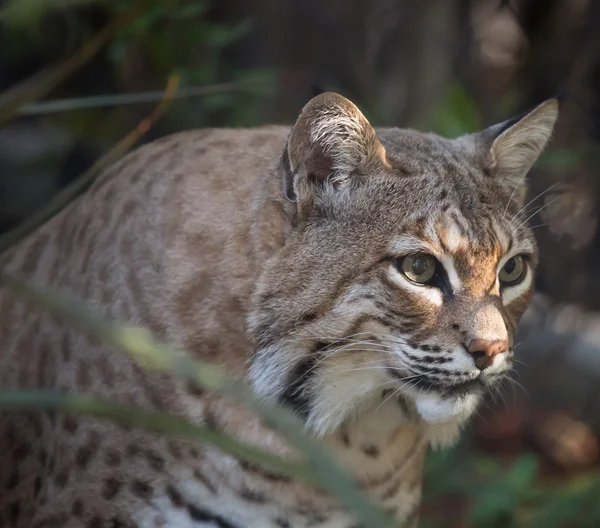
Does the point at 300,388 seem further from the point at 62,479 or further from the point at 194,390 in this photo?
the point at 62,479

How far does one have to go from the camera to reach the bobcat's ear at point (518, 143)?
3.09m

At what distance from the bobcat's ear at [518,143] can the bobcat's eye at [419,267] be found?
17.2 inches

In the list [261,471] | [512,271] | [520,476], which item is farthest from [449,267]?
[520,476]

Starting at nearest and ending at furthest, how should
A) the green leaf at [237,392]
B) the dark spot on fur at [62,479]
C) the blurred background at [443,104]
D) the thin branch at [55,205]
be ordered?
1. the green leaf at [237,392]
2. the thin branch at [55,205]
3. the dark spot on fur at [62,479]
4. the blurred background at [443,104]

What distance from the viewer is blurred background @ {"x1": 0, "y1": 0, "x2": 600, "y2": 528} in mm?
4754

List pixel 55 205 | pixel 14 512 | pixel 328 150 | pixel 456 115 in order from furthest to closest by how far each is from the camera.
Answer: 1. pixel 456 115
2. pixel 14 512
3. pixel 328 150
4. pixel 55 205

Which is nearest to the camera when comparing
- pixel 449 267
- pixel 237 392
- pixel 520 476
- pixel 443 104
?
pixel 237 392

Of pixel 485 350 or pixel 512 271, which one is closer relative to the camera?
pixel 485 350

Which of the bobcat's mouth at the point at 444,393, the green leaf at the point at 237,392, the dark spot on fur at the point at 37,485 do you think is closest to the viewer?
the green leaf at the point at 237,392

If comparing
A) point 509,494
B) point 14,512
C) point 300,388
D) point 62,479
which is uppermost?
point 300,388

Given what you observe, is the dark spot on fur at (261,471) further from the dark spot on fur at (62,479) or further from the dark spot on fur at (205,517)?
the dark spot on fur at (62,479)

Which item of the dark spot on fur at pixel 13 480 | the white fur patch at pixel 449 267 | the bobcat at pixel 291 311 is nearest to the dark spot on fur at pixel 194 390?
the bobcat at pixel 291 311

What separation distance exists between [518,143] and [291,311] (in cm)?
92

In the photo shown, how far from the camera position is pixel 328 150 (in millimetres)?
2869
